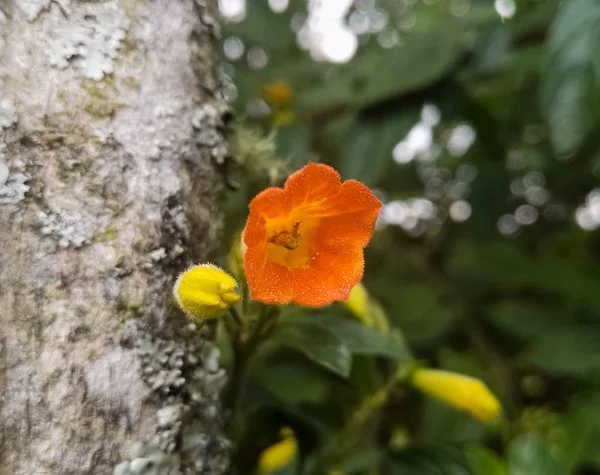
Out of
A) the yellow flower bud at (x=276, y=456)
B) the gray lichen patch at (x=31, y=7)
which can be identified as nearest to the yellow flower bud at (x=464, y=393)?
the yellow flower bud at (x=276, y=456)

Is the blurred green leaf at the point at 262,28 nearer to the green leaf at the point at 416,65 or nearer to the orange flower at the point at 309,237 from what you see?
the green leaf at the point at 416,65


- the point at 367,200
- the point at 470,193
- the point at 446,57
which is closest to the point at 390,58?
the point at 446,57

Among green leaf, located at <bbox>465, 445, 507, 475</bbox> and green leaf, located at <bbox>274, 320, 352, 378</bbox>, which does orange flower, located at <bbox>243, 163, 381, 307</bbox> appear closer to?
green leaf, located at <bbox>274, 320, 352, 378</bbox>

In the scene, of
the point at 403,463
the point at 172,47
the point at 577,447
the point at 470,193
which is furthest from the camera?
the point at 470,193

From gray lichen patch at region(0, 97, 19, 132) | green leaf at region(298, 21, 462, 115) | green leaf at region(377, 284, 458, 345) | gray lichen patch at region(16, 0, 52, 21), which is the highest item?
gray lichen patch at region(16, 0, 52, 21)

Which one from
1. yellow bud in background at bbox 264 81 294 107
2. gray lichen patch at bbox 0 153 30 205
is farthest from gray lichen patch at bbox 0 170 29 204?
yellow bud in background at bbox 264 81 294 107

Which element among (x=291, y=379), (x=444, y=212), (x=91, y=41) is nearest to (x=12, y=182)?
(x=91, y=41)

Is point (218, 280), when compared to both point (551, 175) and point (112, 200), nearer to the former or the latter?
point (112, 200)
